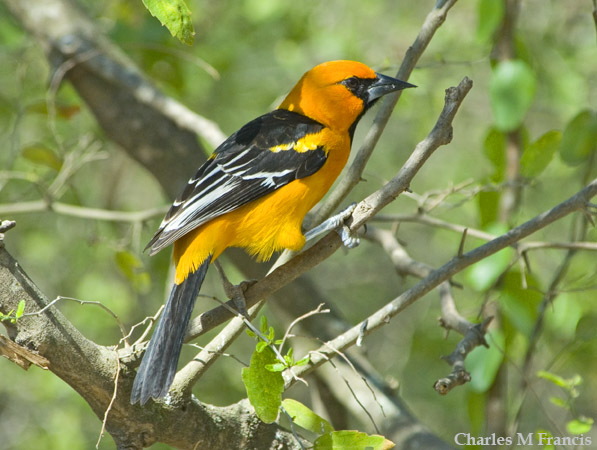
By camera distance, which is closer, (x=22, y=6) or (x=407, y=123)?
(x=22, y=6)

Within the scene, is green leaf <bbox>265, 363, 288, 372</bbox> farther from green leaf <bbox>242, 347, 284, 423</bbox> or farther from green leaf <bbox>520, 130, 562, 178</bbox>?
green leaf <bbox>520, 130, 562, 178</bbox>

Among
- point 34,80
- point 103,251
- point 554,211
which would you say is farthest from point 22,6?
point 554,211

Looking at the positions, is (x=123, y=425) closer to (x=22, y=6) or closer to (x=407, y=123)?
(x=22, y=6)

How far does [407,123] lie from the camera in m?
6.95

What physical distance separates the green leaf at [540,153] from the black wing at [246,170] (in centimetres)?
101

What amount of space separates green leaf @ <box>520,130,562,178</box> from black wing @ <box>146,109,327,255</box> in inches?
39.7

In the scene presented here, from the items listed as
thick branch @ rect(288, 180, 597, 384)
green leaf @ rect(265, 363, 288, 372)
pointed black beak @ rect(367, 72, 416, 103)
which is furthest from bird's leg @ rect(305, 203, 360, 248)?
pointed black beak @ rect(367, 72, 416, 103)

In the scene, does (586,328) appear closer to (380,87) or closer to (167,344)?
(380,87)

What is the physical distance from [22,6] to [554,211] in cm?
393

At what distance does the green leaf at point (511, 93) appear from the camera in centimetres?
357

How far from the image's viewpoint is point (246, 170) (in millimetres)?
3273

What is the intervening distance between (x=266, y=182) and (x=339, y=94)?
83 centimetres

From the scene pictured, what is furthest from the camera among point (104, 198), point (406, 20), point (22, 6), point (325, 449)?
point (406, 20)

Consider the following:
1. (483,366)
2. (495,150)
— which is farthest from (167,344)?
(495,150)
